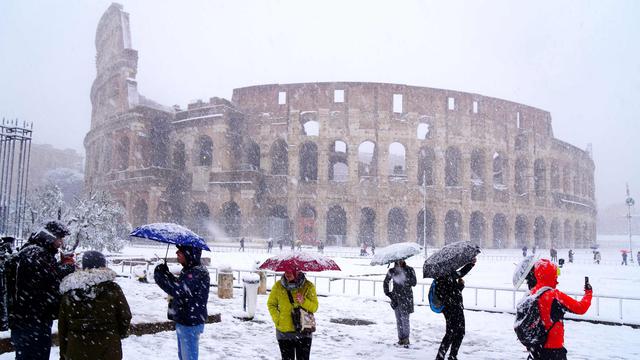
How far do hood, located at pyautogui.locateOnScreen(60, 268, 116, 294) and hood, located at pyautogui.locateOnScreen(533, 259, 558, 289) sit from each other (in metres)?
3.04

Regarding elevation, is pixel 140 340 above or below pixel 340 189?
below

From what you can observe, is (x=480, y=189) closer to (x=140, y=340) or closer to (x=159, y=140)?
(x=159, y=140)

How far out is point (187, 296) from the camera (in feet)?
13.3

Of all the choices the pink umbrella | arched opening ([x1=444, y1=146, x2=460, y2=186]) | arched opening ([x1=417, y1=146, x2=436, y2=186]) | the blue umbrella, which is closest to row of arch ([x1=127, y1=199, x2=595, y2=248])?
arched opening ([x1=444, y1=146, x2=460, y2=186])

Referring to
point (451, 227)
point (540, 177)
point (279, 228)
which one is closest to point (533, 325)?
point (279, 228)

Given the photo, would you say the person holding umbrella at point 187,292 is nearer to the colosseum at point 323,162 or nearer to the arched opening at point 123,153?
the colosseum at point 323,162

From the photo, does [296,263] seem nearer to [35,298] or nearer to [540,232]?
[35,298]

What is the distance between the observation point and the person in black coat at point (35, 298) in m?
3.88

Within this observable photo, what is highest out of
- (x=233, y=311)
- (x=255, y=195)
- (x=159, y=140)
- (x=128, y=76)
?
(x=128, y=76)

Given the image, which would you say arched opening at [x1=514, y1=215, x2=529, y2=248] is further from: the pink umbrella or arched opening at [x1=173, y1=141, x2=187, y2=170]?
the pink umbrella

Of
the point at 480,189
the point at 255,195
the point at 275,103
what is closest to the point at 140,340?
the point at 255,195

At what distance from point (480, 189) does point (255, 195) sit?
57.7ft

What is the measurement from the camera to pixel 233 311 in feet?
31.3

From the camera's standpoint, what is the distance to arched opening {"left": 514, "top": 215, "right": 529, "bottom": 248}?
133ft
